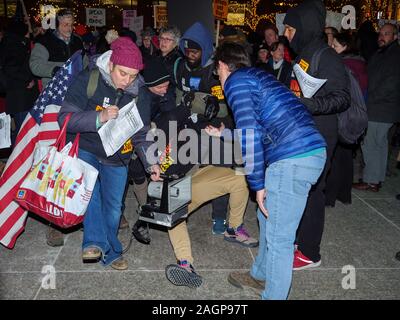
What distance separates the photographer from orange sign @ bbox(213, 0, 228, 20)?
7.26m

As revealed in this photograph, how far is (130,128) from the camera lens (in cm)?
348

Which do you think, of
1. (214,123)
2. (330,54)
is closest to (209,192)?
(214,123)

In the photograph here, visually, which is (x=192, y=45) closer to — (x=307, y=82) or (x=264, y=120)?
(x=307, y=82)

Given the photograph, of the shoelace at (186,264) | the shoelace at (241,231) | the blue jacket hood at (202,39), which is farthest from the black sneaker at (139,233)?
the blue jacket hood at (202,39)

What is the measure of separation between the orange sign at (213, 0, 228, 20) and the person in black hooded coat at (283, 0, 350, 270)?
371 centimetres

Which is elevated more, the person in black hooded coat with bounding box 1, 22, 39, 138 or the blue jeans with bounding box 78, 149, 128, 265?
the person in black hooded coat with bounding box 1, 22, 39, 138

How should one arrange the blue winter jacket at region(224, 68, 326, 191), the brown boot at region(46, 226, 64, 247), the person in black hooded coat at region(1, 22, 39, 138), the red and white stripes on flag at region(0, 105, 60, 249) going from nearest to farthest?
1. the blue winter jacket at region(224, 68, 326, 191)
2. the red and white stripes on flag at region(0, 105, 60, 249)
3. the brown boot at region(46, 226, 64, 247)
4. the person in black hooded coat at region(1, 22, 39, 138)

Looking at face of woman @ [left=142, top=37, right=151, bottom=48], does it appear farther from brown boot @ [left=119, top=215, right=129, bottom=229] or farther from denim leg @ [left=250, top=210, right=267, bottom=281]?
denim leg @ [left=250, top=210, right=267, bottom=281]

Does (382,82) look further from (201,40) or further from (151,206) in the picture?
(151,206)

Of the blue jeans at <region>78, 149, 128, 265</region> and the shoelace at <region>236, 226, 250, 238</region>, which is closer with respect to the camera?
the blue jeans at <region>78, 149, 128, 265</region>

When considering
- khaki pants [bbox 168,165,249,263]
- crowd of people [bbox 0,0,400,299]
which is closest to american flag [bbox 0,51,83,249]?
crowd of people [bbox 0,0,400,299]

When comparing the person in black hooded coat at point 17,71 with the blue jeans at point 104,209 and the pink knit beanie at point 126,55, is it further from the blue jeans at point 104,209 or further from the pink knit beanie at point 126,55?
the pink knit beanie at point 126,55

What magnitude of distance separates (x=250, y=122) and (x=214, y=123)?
53.4 inches

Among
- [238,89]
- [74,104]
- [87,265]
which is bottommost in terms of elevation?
[87,265]
